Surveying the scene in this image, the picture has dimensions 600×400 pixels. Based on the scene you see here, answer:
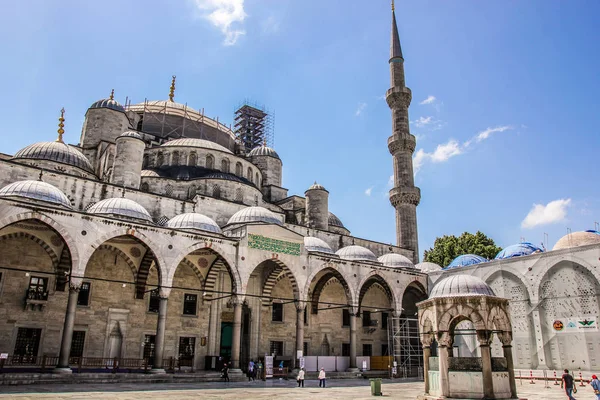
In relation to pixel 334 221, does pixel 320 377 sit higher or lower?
lower

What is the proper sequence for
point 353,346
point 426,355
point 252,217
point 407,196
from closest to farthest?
point 426,355, point 353,346, point 252,217, point 407,196

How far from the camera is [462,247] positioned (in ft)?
96.8

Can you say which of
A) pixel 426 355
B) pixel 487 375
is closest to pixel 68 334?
pixel 426 355

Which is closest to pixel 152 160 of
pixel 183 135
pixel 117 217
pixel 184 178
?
pixel 184 178

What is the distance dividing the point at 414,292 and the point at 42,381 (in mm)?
16426

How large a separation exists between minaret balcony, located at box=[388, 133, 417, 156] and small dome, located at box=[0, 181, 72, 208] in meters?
17.9

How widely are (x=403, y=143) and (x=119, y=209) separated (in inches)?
654

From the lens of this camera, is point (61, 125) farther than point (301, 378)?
Yes

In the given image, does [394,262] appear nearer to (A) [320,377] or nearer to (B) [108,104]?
(A) [320,377]

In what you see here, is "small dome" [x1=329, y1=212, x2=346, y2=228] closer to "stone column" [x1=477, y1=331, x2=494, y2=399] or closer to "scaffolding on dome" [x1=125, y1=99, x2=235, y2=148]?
"scaffolding on dome" [x1=125, y1=99, x2=235, y2=148]

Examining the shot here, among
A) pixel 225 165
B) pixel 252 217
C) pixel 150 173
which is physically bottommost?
pixel 252 217

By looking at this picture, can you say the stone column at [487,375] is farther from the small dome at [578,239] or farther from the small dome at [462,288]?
the small dome at [578,239]

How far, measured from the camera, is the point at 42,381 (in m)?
11.6

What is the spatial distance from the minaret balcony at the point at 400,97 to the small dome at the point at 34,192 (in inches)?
764
